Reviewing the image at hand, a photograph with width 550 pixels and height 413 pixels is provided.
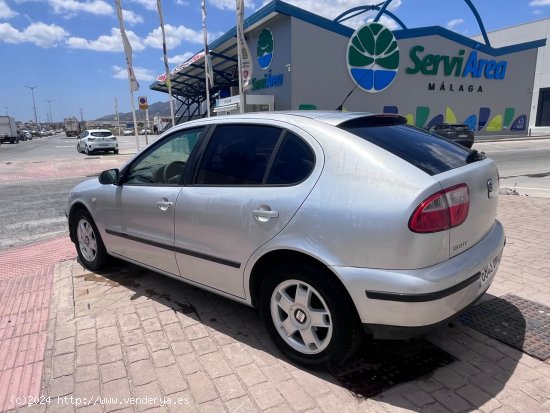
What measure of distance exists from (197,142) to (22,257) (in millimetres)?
3649

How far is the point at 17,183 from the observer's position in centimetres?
1330

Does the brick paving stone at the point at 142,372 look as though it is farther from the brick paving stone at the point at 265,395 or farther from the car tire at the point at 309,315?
the car tire at the point at 309,315

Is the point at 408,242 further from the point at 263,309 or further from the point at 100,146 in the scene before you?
the point at 100,146

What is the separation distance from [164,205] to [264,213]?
111 centimetres

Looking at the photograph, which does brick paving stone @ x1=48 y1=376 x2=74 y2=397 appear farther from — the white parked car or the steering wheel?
the white parked car

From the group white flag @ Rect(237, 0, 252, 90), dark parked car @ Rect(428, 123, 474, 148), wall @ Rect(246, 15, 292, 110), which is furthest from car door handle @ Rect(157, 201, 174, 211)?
dark parked car @ Rect(428, 123, 474, 148)

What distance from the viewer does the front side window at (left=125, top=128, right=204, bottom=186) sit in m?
3.44

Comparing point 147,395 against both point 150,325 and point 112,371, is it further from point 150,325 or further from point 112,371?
point 150,325

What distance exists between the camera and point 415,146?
2.70 m

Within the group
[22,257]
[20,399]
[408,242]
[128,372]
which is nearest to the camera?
[408,242]

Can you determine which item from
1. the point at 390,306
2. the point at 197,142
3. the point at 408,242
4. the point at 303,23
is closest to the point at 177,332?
the point at 197,142

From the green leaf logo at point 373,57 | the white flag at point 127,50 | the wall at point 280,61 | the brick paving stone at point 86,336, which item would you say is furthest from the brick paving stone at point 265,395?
the green leaf logo at point 373,57

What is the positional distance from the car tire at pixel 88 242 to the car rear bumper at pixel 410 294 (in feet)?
10.0

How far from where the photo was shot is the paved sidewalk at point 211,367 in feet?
7.86
